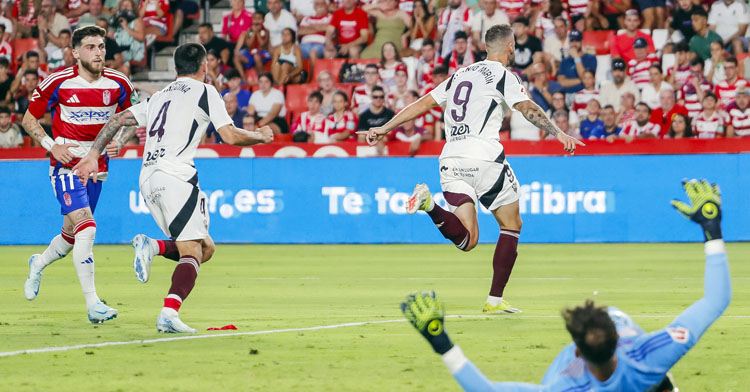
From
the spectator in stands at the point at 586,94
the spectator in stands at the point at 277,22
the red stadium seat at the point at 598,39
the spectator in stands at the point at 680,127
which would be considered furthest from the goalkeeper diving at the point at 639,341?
the spectator in stands at the point at 277,22

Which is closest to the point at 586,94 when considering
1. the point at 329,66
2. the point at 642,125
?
the point at 642,125

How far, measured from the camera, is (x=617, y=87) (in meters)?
21.4

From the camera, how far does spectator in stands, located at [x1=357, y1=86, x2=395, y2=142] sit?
68.7ft

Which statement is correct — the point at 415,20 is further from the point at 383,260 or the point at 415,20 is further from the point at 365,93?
the point at 383,260

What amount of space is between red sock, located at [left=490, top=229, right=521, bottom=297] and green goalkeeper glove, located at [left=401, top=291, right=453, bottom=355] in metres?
5.11

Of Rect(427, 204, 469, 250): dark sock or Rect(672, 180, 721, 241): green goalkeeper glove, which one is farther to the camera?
Rect(427, 204, 469, 250): dark sock

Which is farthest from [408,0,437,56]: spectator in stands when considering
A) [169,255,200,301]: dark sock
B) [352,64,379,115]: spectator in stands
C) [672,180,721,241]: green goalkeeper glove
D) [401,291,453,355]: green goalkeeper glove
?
[401,291,453,355]: green goalkeeper glove

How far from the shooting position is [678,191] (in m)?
19.2

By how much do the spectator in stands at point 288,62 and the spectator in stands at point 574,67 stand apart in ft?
16.9

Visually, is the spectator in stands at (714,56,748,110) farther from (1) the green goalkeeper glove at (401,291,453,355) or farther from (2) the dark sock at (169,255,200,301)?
(1) the green goalkeeper glove at (401,291,453,355)

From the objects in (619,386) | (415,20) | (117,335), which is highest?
(415,20)

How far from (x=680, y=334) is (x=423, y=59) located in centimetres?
1826

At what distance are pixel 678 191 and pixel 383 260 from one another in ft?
18.1

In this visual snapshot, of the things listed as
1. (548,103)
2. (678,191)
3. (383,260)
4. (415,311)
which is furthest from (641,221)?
(415,311)
